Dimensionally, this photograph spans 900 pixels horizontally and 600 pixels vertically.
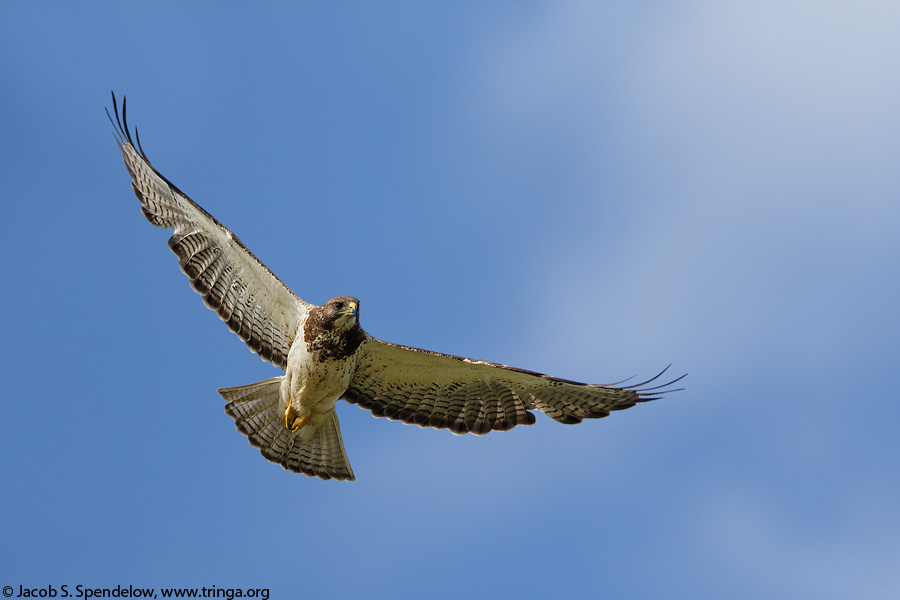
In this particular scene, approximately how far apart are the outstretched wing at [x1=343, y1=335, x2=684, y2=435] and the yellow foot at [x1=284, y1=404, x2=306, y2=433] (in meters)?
0.63

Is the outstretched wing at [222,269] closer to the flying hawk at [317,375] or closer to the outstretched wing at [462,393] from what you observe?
the flying hawk at [317,375]

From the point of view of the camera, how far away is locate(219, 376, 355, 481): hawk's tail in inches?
476

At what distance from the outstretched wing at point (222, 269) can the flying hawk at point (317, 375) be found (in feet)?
0.04

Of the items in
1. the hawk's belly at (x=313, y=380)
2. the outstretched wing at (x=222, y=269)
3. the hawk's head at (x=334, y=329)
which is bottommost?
the hawk's belly at (x=313, y=380)

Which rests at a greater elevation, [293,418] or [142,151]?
[142,151]

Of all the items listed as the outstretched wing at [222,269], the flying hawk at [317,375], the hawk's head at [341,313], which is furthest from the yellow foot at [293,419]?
the hawk's head at [341,313]

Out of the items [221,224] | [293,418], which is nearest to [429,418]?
[293,418]

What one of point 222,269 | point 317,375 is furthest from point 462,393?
point 222,269

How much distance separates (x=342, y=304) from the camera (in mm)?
11070

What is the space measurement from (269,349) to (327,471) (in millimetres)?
1604

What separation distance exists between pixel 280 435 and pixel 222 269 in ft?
6.72

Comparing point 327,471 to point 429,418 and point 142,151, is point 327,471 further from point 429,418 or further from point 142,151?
point 142,151

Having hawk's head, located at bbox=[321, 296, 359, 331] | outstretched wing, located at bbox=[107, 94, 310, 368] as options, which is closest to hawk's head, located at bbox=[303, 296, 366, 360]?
hawk's head, located at bbox=[321, 296, 359, 331]

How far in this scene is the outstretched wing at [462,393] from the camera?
38.0 ft
